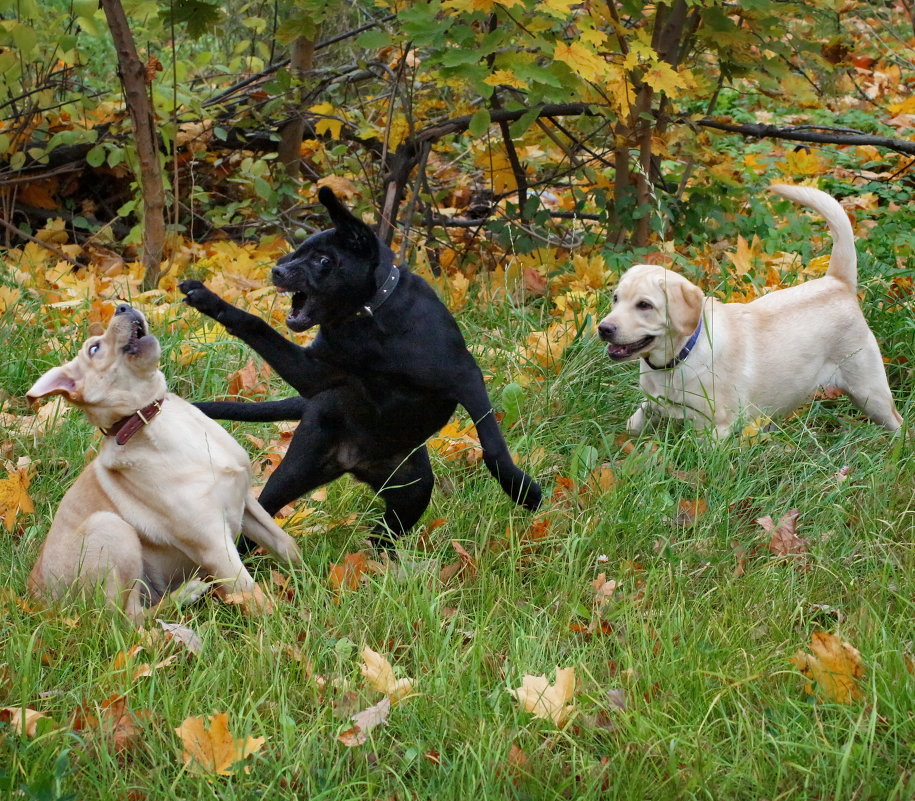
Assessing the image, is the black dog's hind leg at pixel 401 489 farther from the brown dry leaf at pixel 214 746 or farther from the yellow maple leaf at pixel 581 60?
the yellow maple leaf at pixel 581 60

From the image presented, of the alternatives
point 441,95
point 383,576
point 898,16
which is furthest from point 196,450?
point 898,16

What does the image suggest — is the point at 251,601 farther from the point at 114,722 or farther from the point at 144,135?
the point at 144,135

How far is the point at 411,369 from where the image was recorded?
359 cm

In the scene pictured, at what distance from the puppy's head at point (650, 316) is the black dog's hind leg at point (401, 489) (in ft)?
3.86

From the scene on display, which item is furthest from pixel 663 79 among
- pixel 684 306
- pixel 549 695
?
pixel 549 695

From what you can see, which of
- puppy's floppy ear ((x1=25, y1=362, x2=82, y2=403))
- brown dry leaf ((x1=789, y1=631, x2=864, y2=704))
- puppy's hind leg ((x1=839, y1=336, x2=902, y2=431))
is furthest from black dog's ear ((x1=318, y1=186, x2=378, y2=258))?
puppy's hind leg ((x1=839, y1=336, x2=902, y2=431))

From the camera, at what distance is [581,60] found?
4.88 m

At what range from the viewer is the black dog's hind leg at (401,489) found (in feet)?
12.7

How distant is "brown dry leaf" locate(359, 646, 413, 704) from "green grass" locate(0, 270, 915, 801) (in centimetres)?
4

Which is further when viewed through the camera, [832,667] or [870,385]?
[870,385]

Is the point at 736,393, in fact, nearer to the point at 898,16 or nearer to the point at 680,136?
the point at 680,136

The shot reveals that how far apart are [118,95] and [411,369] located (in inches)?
200

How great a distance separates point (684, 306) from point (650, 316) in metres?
0.16

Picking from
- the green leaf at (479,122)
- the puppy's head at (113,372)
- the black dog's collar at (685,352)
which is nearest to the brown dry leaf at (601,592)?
the black dog's collar at (685,352)
